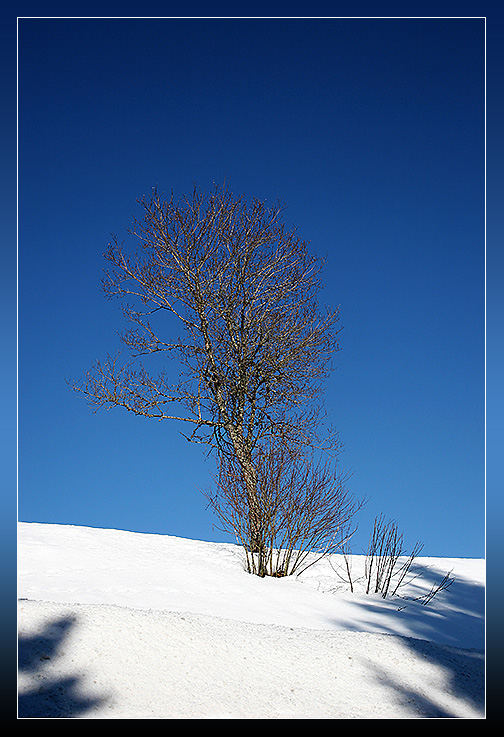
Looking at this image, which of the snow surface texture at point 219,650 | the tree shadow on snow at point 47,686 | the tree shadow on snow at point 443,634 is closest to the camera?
the tree shadow on snow at point 47,686

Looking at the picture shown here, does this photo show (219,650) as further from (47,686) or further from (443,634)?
(443,634)

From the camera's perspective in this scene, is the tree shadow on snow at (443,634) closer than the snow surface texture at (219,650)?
No

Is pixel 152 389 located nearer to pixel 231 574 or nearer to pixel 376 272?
pixel 231 574

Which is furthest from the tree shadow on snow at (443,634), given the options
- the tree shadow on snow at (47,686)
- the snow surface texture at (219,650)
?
the tree shadow on snow at (47,686)

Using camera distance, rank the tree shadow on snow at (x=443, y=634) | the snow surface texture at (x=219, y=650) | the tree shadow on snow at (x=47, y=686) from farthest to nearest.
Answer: the tree shadow on snow at (x=443, y=634) → the snow surface texture at (x=219, y=650) → the tree shadow on snow at (x=47, y=686)

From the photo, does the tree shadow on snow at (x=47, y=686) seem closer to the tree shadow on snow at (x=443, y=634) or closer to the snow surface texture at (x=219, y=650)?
the snow surface texture at (x=219, y=650)

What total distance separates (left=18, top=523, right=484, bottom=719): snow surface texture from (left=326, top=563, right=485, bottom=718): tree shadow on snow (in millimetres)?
16

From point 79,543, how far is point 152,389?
7.07 ft

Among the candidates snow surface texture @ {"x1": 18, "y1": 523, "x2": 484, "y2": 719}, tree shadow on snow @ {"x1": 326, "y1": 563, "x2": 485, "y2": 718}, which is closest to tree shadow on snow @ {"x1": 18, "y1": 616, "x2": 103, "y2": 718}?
snow surface texture @ {"x1": 18, "y1": 523, "x2": 484, "y2": 719}

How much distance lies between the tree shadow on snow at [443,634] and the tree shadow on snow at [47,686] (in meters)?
2.14

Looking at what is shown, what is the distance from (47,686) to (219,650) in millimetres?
1247

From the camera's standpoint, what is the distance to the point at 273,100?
20.7 ft

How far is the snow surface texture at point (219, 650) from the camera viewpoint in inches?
174
